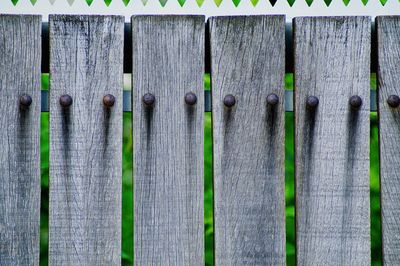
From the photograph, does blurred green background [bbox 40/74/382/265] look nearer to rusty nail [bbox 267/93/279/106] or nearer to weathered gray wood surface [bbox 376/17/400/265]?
weathered gray wood surface [bbox 376/17/400/265]

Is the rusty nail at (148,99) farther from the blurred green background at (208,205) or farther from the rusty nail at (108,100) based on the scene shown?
the blurred green background at (208,205)

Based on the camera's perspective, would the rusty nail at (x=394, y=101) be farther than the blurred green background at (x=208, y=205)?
No

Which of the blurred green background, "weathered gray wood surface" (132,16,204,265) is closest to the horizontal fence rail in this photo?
"weathered gray wood surface" (132,16,204,265)

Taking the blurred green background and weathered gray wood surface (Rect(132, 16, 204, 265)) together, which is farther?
the blurred green background

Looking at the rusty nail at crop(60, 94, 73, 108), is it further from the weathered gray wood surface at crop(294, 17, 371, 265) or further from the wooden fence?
the weathered gray wood surface at crop(294, 17, 371, 265)

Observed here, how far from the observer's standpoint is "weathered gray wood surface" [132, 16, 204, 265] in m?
2.00

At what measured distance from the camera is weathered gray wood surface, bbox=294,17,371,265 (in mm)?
2004

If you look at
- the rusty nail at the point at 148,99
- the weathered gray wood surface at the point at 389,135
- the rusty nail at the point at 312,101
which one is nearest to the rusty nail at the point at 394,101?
the weathered gray wood surface at the point at 389,135

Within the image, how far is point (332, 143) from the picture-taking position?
2.01 metres

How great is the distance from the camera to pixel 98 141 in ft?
6.56

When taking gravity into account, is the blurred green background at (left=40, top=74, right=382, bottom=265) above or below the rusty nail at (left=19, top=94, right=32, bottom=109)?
below

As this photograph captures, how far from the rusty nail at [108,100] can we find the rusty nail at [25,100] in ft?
0.61

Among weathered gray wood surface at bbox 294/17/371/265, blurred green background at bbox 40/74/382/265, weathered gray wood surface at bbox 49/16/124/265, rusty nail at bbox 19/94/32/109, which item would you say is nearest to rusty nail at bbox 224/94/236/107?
weathered gray wood surface at bbox 294/17/371/265

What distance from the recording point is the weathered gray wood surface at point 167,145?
2.00m
